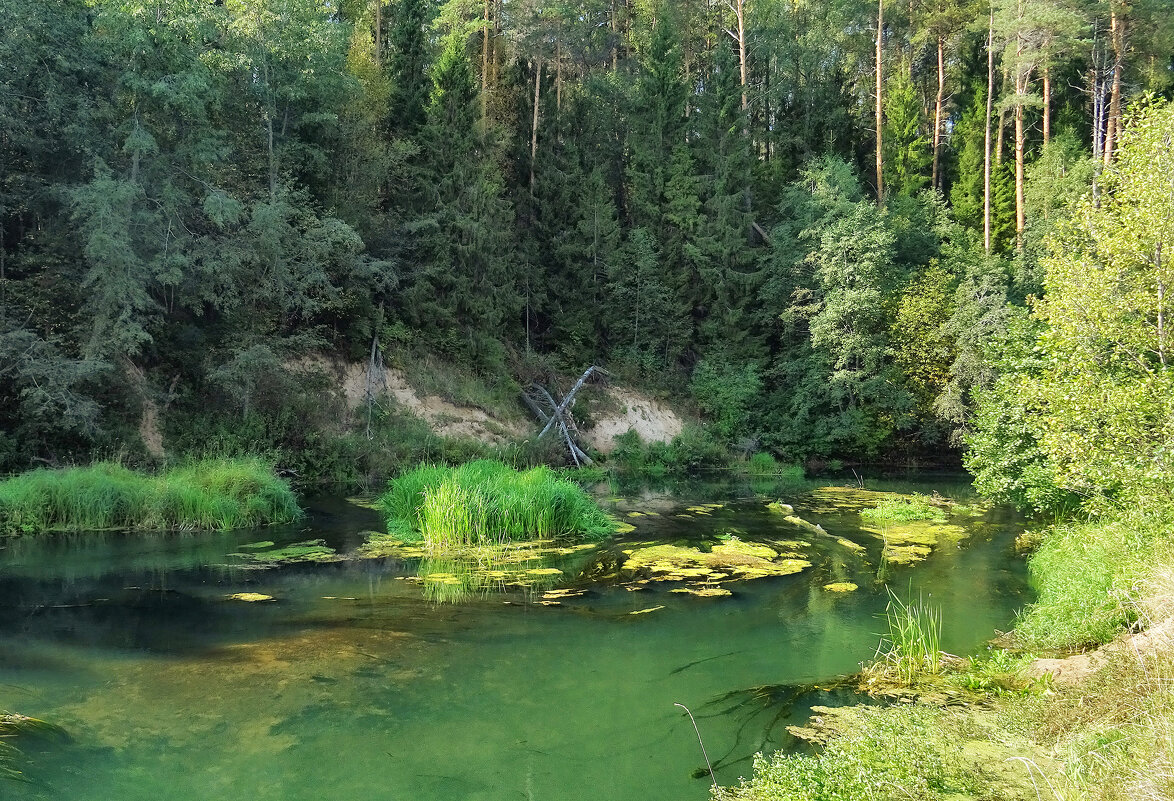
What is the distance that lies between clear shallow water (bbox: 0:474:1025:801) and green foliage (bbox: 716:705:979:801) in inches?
28.3

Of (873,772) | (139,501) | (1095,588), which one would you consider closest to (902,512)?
(1095,588)

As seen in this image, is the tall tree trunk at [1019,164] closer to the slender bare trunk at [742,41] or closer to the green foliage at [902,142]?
the green foliage at [902,142]

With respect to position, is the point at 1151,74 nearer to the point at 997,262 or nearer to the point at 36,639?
the point at 997,262

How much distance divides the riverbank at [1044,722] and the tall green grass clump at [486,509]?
7857 millimetres

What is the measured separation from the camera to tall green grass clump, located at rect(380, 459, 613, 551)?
528 inches

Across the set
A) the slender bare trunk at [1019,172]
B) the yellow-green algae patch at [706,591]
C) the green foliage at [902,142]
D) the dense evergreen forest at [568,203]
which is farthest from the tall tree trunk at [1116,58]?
the yellow-green algae patch at [706,591]

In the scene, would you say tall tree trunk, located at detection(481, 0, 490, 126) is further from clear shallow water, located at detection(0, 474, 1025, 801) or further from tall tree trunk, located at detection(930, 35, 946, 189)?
clear shallow water, located at detection(0, 474, 1025, 801)

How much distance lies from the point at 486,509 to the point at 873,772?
9.69 meters

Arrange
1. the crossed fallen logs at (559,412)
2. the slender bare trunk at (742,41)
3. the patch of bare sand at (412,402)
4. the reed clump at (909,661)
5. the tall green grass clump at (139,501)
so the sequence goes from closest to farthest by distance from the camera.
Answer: the reed clump at (909,661)
the tall green grass clump at (139,501)
the patch of bare sand at (412,402)
the crossed fallen logs at (559,412)
the slender bare trunk at (742,41)

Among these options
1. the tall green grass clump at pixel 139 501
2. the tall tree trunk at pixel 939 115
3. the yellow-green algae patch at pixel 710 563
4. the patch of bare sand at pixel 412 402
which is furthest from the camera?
the tall tree trunk at pixel 939 115

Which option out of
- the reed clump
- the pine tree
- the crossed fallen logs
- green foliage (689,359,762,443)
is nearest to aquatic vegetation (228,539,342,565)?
the reed clump

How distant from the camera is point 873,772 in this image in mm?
4633

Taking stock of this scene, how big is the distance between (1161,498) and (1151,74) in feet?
96.4

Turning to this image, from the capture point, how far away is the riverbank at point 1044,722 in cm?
447
